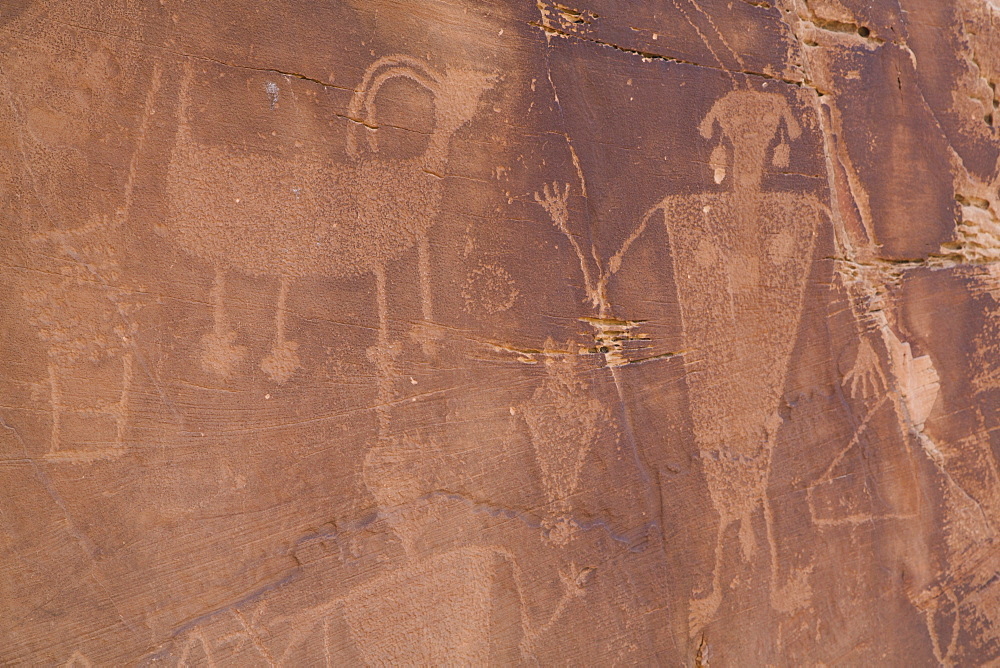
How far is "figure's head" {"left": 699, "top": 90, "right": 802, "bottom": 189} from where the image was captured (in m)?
2.21

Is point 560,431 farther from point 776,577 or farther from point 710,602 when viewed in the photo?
point 776,577

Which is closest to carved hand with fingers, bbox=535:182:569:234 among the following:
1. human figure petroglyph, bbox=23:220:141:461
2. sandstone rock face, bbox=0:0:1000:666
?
sandstone rock face, bbox=0:0:1000:666

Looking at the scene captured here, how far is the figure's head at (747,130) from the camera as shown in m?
2.21

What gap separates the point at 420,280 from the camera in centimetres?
201

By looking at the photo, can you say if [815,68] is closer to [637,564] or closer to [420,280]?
[420,280]

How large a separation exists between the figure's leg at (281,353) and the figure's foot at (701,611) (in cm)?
169

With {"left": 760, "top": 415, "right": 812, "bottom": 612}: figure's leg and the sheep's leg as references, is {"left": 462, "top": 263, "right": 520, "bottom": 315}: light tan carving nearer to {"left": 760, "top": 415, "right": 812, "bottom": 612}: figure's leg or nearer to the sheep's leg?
the sheep's leg

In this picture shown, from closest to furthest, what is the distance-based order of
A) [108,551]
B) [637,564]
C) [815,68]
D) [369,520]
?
[108,551] → [369,520] → [637,564] → [815,68]

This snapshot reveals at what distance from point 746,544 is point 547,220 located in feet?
4.72

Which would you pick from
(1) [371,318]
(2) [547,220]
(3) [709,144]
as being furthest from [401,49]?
(3) [709,144]

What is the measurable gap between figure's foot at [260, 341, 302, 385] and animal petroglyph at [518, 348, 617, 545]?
0.80 m

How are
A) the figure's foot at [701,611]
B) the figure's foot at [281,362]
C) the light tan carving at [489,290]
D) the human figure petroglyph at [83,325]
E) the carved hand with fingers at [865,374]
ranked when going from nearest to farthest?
the human figure petroglyph at [83,325]
the figure's foot at [281,362]
the light tan carving at [489,290]
the figure's foot at [701,611]
the carved hand with fingers at [865,374]

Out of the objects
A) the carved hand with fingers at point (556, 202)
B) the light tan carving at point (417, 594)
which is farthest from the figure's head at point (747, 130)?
the light tan carving at point (417, 594)

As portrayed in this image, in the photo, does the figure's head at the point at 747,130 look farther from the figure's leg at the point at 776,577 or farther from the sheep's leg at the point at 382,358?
the sheep's leg at the point at 382,358
